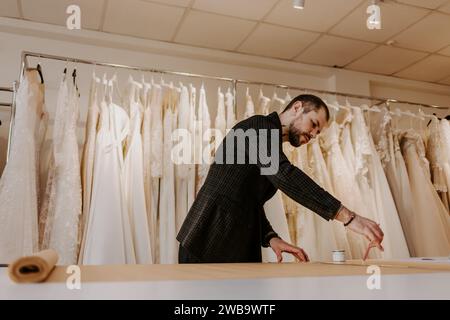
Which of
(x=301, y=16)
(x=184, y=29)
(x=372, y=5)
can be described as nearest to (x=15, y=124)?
(x=184, y=29)

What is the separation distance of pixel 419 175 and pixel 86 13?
2.24 m

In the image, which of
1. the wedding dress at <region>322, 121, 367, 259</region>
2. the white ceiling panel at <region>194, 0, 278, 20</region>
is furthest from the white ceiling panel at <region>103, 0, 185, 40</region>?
the wedding dress at <region>322, 121, 367, 259</region>

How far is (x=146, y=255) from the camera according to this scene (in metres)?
1.76

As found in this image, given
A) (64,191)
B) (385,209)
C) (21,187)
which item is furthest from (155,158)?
(385,209)

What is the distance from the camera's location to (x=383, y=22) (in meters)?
2.66

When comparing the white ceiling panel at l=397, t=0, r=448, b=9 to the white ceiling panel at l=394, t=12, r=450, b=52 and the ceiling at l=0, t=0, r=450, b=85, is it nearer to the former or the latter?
the ceiling at l=0, t=0, r=450, b=85

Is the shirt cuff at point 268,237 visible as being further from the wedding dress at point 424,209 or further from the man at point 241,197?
the wedding dress at point 424,209

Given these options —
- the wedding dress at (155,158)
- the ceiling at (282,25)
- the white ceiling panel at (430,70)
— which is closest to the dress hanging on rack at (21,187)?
the wedding dress at (155,158)

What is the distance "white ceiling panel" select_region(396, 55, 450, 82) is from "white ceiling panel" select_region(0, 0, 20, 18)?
2927 mm

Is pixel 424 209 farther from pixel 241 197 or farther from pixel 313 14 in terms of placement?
pixel 241 197

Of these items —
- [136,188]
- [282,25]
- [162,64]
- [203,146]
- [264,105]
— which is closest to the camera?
[136,188]

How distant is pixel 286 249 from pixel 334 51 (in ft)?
6.77

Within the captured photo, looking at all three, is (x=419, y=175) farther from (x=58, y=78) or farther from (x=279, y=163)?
(x=58, y=78)
